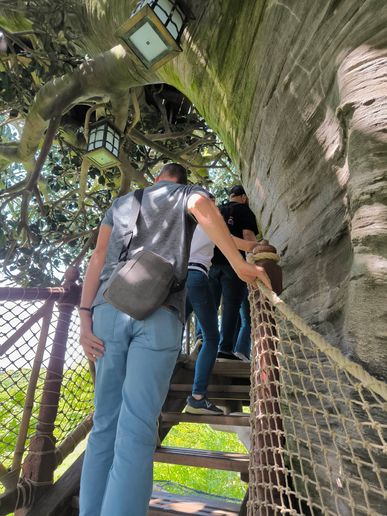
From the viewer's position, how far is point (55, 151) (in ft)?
24.7

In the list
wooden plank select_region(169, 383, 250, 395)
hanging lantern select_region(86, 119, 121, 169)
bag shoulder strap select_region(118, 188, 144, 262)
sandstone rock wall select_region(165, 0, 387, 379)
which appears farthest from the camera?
hanging lantern select_region(86, 119, 121, 169)

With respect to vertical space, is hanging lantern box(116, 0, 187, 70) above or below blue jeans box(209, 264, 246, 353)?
above

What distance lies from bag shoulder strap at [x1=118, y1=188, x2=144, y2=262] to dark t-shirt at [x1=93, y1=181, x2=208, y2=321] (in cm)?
2

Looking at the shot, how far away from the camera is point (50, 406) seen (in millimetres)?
2154

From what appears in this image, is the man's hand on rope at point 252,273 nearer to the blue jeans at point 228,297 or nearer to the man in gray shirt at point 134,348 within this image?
the man in gray shirt at point 134,348

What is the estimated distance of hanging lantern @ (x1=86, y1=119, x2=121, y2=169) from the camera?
3.82 metres

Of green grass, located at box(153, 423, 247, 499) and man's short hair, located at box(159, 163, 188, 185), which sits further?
green grass, located at box(153, 423, 247, 499)

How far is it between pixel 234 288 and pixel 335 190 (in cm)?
180

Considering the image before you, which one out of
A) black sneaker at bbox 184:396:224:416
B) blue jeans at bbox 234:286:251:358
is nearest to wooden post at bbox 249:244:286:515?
black sneaker at bbox 184:396:224:416

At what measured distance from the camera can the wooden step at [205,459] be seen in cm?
188

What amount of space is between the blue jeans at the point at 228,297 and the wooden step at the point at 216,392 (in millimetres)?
387

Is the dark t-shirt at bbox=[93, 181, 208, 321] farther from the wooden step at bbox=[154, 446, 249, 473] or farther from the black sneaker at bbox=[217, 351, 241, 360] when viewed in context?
the black sneaker at bbox=[217, 351, 241, 360]

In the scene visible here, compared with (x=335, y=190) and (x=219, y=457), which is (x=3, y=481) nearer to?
(x=219, y=457)

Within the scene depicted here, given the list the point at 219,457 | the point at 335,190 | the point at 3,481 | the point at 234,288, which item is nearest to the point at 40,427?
the point at 3,481
